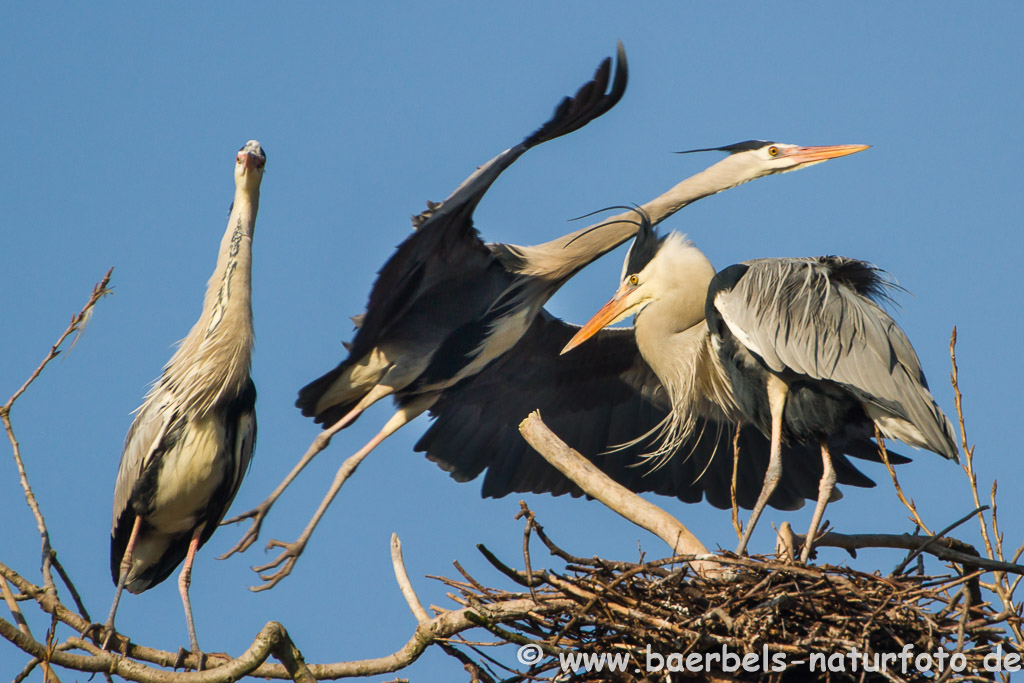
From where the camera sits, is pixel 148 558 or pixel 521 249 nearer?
pixel 148 558

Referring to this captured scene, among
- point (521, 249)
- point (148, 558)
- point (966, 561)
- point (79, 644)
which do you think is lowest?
point (79, 644)

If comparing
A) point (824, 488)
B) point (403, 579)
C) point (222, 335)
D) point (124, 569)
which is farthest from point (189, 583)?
point (824, 488)

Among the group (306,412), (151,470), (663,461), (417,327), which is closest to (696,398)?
(663,461)

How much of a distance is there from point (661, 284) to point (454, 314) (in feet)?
3.50

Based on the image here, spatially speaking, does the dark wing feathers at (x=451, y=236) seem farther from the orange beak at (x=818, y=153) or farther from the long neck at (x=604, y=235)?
the orange beak at (x=818, y=153)

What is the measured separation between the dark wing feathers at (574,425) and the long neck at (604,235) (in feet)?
1.68

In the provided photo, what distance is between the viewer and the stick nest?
3.51 metres

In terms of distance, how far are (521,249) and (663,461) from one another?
1.41 meters

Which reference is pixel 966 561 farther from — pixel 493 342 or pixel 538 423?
pixel 493 342

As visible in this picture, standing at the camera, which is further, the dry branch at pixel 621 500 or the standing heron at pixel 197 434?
the standing heron at pixel 197 434

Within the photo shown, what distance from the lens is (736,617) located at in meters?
3.58

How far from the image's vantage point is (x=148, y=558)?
5.40 metres

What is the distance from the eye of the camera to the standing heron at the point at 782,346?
460 centimetres

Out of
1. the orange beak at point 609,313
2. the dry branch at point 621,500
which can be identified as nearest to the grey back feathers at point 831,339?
the orange beak at point 609,313
